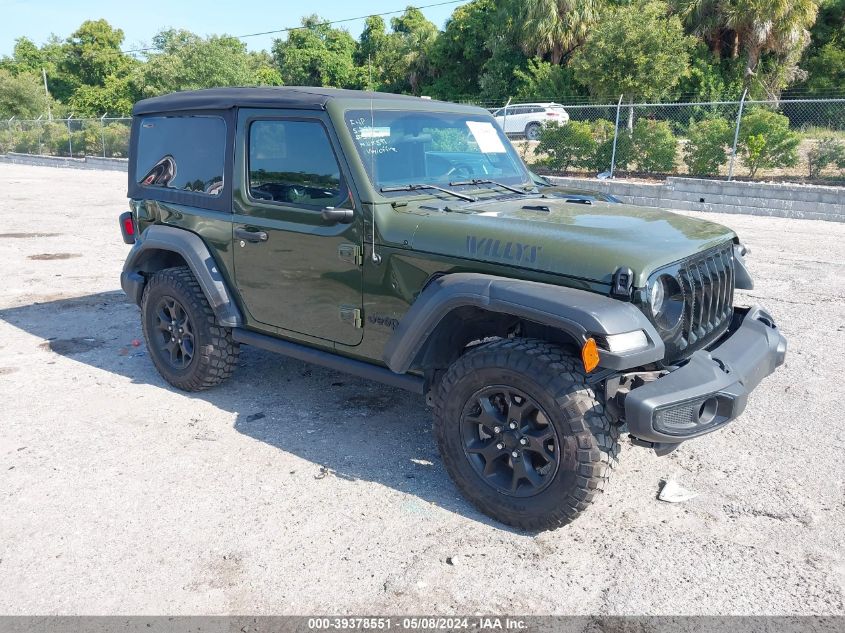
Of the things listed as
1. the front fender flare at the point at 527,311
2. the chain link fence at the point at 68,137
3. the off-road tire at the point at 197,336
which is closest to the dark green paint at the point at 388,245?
the front fender flare at the point at 527,311

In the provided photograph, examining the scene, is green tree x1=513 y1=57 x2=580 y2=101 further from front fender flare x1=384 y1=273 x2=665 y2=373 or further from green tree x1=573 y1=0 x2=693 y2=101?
front fender flare x1=384 y1=273 x2=665 y2=373

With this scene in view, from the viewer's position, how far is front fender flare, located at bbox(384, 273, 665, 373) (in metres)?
2.75

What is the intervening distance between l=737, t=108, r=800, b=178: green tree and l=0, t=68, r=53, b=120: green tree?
3846cm

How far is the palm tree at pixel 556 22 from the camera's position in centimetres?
2989

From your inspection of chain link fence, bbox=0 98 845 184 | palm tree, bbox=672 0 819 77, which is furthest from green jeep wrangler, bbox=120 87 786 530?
palm tree, bbox=672 0 819 77

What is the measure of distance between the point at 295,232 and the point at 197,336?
1147mm

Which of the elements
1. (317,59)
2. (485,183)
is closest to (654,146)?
(485,183)

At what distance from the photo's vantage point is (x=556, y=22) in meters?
30.2

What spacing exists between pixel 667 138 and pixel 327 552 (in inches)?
572

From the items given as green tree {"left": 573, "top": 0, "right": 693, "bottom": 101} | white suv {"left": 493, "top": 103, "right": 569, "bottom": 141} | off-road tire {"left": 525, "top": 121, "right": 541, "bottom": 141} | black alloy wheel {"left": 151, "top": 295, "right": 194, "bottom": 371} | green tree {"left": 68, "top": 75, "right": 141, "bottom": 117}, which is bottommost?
black alloy wheel {"left": 151, "top": 295, "right": 194, "bottom": 371}

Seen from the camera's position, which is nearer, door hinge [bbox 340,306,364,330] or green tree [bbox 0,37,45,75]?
door hinge [bbox 340,306,364,330]

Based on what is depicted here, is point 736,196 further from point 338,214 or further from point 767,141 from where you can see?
point 338,214

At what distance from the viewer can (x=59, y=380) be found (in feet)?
16.6

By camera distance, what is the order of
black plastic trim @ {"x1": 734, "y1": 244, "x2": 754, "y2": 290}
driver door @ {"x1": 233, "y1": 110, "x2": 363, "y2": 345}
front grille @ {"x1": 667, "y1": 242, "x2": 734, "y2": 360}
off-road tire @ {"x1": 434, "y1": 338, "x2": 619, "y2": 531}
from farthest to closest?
black plastic trim @ {"x1": 734, "y1": 244, "x2": 754, "y2": 290}
driver door @ {"x1": 233, "y1": 110, "x2": 363, "y2": 345}
front grille @ {"x1": 667, "y1": 242, "x2": 734, "y2": 360}
off-road tire @ {"x1": 434, "y1": 338, "x2": 619, "y2": 531}
